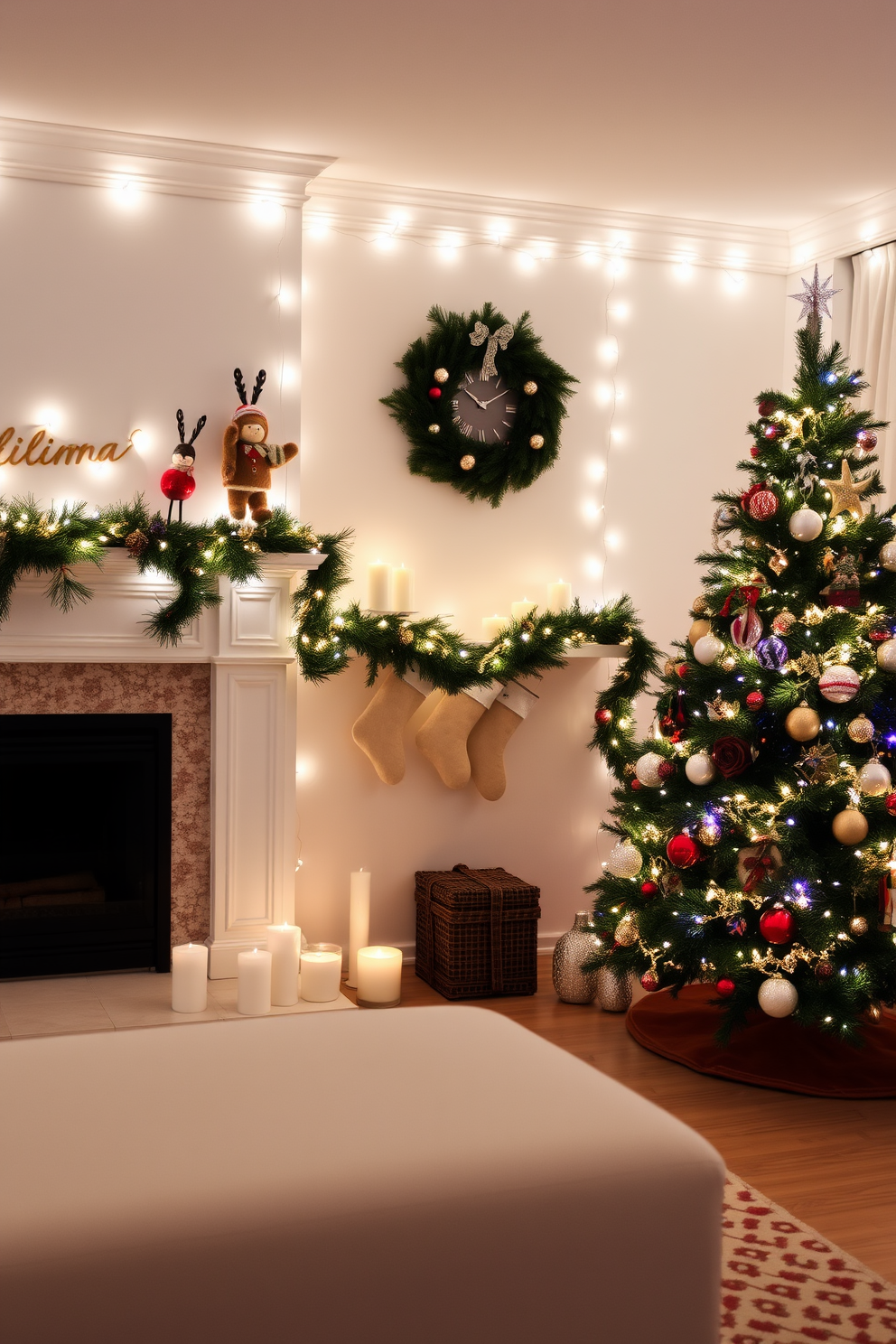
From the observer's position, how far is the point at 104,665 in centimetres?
368

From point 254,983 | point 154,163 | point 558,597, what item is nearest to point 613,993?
point 254,983

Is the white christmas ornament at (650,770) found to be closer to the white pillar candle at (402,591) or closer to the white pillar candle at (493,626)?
the white pillar candle at (493,626)

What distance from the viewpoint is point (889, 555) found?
3.07m

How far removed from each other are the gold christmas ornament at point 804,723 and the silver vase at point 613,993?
1071mm

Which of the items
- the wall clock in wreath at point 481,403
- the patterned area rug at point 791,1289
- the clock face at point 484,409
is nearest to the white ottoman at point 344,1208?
the patterned area rug at point 791,1289

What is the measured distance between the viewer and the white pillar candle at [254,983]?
3.40 m

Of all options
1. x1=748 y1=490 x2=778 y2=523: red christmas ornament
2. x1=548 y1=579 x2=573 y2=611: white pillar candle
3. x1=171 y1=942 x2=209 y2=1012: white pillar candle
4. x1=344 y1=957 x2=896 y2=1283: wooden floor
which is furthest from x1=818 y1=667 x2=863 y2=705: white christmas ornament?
x1=171 y1=942 x2=209 y2=1012: white pillar candle

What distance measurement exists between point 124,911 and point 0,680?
32.2 inches

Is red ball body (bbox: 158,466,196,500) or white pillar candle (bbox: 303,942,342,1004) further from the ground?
red ball body (bbox: 158,466,196,500)

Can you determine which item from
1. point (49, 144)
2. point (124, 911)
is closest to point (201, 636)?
point (124, 911)

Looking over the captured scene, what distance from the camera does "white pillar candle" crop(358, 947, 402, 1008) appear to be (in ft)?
12.1

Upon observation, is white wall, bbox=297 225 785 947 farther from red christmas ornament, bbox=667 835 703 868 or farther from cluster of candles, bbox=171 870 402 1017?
red christmas ornament, bbox=667 835 703 868

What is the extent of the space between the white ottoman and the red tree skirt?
1.58 meters

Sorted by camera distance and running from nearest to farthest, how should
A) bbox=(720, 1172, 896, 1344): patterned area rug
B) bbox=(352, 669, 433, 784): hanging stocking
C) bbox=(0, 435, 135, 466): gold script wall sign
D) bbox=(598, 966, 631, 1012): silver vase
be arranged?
bbox=(720, 1172, 896, 1344): patterned area rug, bbox=(0, 435, 135, 466): gold script wall sign, bbox=(598, 966, 631, 1012): silver vase, bbox=(352, 669, 433, 784): hanging stocking
